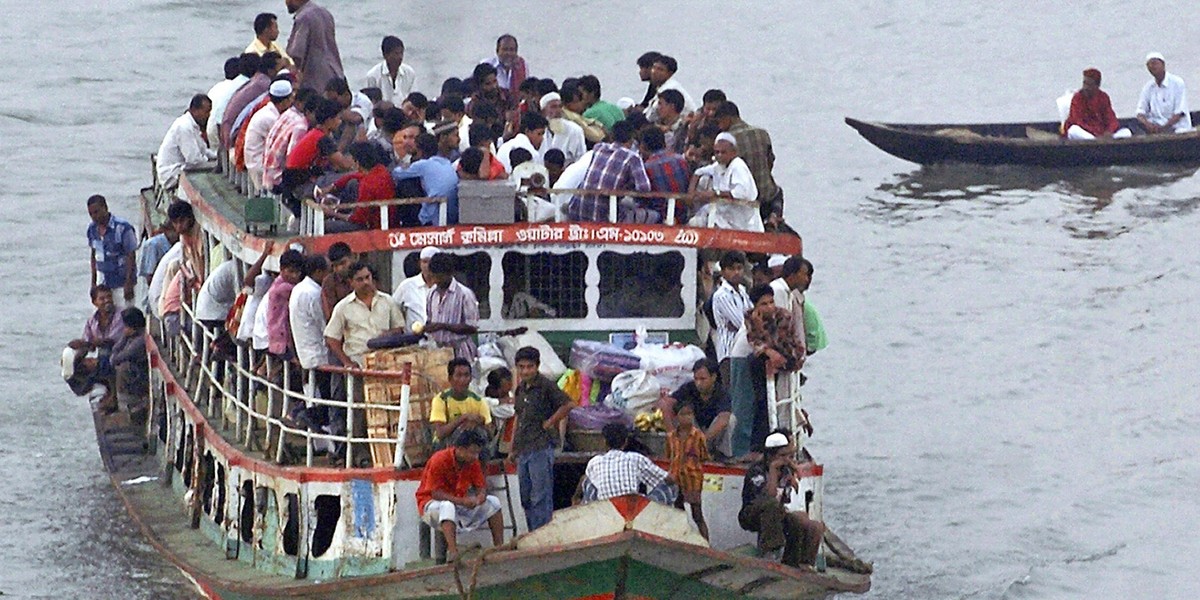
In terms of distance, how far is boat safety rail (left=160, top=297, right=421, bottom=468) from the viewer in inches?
587

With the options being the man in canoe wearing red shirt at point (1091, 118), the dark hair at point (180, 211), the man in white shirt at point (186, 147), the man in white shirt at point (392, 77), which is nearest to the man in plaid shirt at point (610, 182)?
the dark hair at point (180, 211)

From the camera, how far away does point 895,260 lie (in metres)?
30.2

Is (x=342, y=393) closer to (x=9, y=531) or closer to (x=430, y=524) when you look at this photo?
(x=430, y=524)

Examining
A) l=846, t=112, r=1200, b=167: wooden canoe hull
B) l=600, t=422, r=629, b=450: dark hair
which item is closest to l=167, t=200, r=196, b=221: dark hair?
l=600, t=422, r=629, b=450: dark hair

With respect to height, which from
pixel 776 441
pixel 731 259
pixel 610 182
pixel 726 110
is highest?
pixel 726 110

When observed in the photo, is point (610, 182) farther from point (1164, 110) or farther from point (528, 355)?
point (1164, 110)

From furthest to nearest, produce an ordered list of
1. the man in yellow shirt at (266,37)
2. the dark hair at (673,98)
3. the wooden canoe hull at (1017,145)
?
the wooden canoe hull at (1017,145)
the man in yellow shirt at (266,37)
the dark hair at (673,98)

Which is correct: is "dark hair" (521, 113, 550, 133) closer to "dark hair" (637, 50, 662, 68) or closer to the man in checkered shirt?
"dark hair" (637, 50, 662, 68)

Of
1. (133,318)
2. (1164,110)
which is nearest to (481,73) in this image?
(133,318)

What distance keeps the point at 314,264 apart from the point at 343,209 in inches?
28.3

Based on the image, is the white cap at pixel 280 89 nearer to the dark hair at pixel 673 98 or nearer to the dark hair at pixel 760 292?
the dark hair at pixel 673 98

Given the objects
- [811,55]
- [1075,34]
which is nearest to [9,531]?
[811,55]

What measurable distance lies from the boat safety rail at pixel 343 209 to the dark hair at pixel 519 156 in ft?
5.36

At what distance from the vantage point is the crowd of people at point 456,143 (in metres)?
16.2
